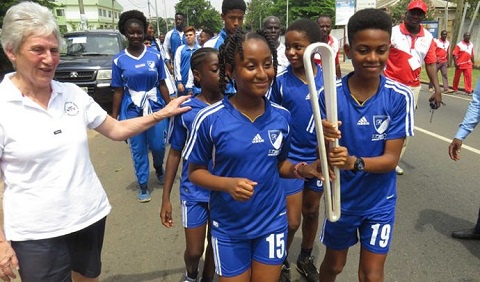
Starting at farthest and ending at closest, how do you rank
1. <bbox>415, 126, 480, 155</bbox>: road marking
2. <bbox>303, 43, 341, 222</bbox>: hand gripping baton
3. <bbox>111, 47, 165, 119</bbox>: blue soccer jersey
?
<bbox>415, 126, 480, 155</bbox>: road marking < <bbox>111, 47, 165, 119</bbox>: blue soccer jersey < <bbox>303, 43, 341, 222</bbox>: hand gripping baton

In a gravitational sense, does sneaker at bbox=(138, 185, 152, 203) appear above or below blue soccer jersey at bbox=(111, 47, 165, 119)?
below

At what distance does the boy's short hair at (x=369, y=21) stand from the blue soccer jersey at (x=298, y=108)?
66 cm

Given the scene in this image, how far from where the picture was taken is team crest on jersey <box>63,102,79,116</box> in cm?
216

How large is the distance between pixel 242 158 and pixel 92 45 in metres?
9.71

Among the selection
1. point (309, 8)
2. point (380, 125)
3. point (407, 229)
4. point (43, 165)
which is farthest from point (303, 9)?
point (43, 165)

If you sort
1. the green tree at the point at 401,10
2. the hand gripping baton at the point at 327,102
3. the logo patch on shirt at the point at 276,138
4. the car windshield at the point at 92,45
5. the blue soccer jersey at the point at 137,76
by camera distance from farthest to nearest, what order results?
the green tree at the point at 401,10
the car windshield at the point at 92,45
the blue soccer jersey at the point at 137,76
the logo patch on shirt at the point at 276,138
the hand gripping baton at the point at 327,102

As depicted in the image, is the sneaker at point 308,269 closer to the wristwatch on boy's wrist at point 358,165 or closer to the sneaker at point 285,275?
the sneaker at point 285,275

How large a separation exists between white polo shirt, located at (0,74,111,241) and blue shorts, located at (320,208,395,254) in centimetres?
145

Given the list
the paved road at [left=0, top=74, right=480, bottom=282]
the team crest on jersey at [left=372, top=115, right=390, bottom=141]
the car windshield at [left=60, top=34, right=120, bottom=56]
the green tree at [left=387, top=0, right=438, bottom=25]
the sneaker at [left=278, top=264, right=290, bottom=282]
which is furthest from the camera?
the green tree at [left=387, top=0, right=438, bottom=25]

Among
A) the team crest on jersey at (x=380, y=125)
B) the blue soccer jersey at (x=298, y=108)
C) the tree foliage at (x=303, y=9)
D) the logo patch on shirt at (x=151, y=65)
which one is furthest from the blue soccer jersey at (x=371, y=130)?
the tree foliage at (x=303, y=9)

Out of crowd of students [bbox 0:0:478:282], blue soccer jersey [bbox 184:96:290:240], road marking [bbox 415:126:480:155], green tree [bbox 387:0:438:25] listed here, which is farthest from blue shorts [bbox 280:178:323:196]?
green tree [bbox 387:0:438:25]

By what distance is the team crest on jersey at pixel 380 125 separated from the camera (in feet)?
7.55

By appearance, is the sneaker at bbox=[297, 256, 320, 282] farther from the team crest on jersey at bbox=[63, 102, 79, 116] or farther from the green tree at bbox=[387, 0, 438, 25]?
the green tree at bbox=[387, 0, 438, 25]

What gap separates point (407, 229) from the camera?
4.04m
